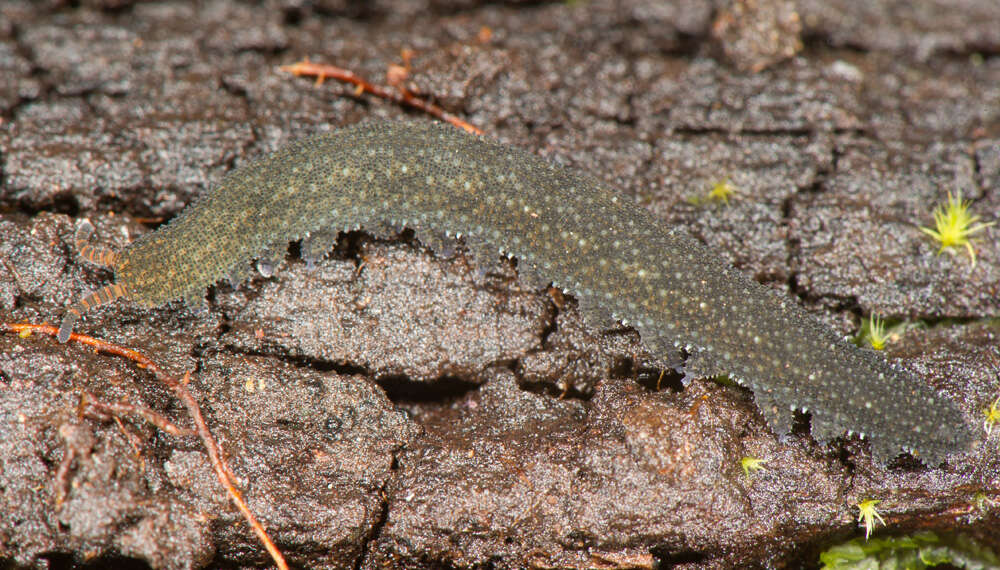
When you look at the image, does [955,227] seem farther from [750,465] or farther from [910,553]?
[750,465]

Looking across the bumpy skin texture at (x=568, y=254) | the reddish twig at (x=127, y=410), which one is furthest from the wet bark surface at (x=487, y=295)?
the bumpy skin texture at (x=568, y=254)

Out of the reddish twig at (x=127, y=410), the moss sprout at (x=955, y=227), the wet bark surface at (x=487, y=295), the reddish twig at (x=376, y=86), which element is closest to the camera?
the reddish twig at (x=127, y=410)

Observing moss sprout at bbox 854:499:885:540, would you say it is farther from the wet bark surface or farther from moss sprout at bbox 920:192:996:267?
moss sprout at bbox 920:192:996:267

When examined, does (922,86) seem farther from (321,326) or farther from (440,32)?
(321,326)

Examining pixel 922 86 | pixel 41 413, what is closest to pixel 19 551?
pixel 41 413

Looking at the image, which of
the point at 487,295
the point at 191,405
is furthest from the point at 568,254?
the point at 191,405

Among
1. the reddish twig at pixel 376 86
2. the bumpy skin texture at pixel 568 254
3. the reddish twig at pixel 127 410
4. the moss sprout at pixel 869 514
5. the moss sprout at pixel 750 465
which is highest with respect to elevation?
the reddish twig at pixel 376 86

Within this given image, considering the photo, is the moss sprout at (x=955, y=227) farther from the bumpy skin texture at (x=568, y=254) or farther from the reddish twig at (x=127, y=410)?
the reddish twig at (x=127, y=410)

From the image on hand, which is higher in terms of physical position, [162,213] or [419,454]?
[162,213]
